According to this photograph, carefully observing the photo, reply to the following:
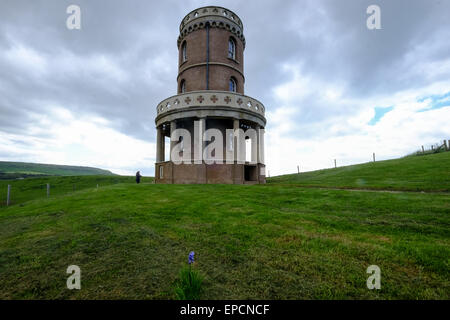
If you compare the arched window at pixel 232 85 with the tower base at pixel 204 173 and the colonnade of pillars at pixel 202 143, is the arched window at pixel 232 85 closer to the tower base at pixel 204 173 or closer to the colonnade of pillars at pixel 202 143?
the colonnade of pillars at pixel 202 143

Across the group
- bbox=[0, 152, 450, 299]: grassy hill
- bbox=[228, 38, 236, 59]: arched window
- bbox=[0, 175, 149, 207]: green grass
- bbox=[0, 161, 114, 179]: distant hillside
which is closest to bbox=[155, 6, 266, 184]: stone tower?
bbox=[228, 38, 236, 59]: arched window

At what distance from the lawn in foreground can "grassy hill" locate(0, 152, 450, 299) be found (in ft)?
0.07

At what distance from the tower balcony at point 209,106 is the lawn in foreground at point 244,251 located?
12616 millimetres

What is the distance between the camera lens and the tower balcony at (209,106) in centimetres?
1891

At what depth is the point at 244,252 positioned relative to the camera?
4.46 meters

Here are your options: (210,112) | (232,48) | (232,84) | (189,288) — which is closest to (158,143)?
(210,112)

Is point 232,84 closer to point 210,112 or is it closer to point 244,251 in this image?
point 210,112

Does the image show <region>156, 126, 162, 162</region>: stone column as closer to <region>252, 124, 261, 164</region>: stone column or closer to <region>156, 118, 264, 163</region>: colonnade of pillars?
<region>156, 118, 264, 163</region>: colonnade of pillars

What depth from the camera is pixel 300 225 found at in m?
6.00

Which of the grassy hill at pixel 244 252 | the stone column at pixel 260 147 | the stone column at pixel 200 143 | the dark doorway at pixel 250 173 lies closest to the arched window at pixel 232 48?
the stone column at pixel 260 147

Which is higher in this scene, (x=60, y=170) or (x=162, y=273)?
(x=60, y=170)
